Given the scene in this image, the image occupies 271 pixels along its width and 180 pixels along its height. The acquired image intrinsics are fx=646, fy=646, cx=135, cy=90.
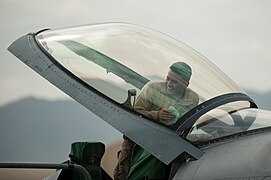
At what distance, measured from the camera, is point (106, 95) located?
11.8ft

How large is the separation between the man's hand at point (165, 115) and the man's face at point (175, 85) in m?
0.15

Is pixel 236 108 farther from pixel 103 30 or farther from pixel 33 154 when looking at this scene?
pixel 33 154

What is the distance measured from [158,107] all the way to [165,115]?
0.09m

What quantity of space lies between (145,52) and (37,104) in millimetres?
8675

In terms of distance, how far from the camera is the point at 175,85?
3656 millimetres

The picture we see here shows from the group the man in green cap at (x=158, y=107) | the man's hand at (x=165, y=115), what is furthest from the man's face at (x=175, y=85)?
the man's hand at (x=165, y=115)

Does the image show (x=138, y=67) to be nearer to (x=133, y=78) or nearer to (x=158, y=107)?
(x=133, y=78)

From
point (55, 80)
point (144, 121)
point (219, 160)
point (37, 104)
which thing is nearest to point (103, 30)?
point (55, 80)

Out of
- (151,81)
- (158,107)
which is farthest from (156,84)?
(158,107)

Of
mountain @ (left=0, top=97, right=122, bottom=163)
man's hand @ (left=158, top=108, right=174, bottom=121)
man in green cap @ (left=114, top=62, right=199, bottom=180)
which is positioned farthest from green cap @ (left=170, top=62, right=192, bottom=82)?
mountain @ (left=0, top=97, right=122, bottom=163)

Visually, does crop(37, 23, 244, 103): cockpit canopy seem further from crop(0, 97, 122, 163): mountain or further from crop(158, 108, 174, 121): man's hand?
crop(0, 97, 122, 163): mountain

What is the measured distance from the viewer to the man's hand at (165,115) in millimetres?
3480

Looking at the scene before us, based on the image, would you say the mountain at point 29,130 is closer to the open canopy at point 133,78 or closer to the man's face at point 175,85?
the open canopy at point 133,78

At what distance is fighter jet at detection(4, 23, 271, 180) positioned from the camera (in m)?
3.14
